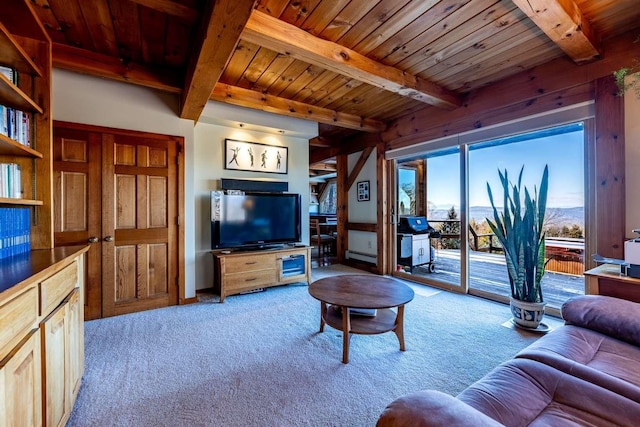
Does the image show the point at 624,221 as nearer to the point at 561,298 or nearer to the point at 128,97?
the point at 561,298

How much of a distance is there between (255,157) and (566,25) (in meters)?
3.49

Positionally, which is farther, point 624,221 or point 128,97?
point 128,97

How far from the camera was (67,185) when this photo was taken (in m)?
2.69

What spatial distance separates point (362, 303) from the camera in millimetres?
1991

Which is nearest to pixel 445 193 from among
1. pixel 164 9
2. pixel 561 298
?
pixel 561 298

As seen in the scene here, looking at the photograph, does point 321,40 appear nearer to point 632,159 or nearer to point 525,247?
point 525,247

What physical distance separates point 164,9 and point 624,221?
13.1 ft

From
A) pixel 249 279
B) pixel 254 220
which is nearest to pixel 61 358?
pixel 249 279

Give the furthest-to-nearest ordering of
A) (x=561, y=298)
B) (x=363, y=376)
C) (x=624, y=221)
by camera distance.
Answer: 1. (x=561, y=298)
2. (x=624, y=221)
3. (x=363, y=376)

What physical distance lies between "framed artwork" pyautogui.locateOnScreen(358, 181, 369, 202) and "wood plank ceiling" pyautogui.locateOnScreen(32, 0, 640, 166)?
203 centimetres

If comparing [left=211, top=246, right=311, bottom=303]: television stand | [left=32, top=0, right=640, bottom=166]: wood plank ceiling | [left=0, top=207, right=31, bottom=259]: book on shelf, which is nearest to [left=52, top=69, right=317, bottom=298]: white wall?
[left=32, top=0, right=640, bottom=166]: wood plank ceiling

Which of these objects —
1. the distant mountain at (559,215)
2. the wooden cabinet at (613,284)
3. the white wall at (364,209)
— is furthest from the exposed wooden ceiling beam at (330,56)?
the wooden cabinet at (613,284)

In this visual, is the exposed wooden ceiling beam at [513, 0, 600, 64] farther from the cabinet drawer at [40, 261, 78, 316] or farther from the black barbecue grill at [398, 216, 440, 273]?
the cabinet drawer at [40, 261, 78, 316]

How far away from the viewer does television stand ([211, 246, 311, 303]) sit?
3397 millimetres
